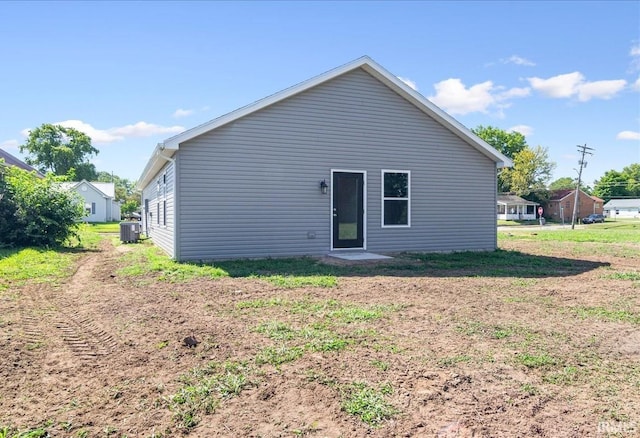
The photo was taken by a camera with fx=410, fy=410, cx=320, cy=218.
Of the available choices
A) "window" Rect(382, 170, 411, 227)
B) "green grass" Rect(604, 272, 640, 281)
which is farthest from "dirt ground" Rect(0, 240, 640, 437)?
"window" Rect(382, 170, 411, 227)

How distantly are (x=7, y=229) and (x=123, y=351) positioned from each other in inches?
450

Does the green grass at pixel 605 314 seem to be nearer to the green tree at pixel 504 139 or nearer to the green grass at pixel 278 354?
the green grass at pixel 278 354

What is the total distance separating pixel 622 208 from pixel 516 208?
30.7m

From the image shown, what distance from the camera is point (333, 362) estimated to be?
325 cm

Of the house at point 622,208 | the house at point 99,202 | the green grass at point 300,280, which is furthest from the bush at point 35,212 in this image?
the house at point 622,208

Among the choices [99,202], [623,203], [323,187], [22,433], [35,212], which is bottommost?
[22,433]

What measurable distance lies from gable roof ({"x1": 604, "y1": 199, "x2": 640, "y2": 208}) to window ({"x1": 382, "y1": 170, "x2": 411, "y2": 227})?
2951 inches

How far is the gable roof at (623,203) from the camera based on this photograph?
222ft

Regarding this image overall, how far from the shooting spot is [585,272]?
8.09 m

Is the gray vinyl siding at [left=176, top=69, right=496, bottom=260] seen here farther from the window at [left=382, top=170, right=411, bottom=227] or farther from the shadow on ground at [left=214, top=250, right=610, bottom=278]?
the shadow on ground at [left=214, top=250, right=610, bottom=278]

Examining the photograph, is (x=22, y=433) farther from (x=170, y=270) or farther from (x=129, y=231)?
(x=129, y=231)

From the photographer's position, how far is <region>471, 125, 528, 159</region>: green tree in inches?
2419

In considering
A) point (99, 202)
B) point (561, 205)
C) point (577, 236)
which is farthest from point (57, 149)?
point (561, 205)

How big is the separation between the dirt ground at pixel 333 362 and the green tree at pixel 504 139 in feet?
199
